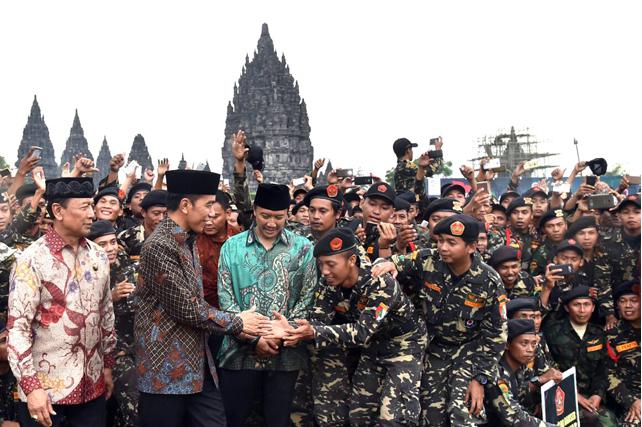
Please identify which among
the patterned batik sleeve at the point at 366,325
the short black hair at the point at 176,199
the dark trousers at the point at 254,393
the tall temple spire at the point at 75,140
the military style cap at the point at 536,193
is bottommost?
the dark trousers at the point at 254,393

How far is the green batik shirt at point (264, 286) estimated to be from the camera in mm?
4660

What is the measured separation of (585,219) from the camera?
23.8 feet

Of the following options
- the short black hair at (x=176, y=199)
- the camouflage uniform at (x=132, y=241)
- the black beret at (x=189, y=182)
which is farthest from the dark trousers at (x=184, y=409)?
the camouflage uniform at (x=132, y=241)

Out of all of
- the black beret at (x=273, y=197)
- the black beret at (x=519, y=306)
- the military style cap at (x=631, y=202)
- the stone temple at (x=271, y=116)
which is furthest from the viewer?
the stone temple at (x=271, y=116)

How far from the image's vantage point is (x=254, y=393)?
472 centimetres

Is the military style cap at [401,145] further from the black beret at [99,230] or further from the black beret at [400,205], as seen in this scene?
the black beret at [99,230]

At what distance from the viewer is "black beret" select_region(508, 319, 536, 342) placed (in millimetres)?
5324

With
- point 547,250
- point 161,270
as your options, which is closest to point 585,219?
point 547,250

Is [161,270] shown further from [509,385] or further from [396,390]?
[509,385]

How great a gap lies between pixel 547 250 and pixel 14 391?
6.08m

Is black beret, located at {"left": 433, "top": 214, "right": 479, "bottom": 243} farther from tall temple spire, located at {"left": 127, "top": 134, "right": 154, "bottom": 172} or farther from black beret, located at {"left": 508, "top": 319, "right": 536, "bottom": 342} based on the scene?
tall temple spire, located at {"left": 127, "top": 134, "right": 154, "bottom": 172}

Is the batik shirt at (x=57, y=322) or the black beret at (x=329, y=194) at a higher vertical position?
the black beret at (x=329, y=194)

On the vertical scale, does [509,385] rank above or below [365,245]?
below

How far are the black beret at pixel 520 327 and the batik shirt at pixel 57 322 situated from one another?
350cm
